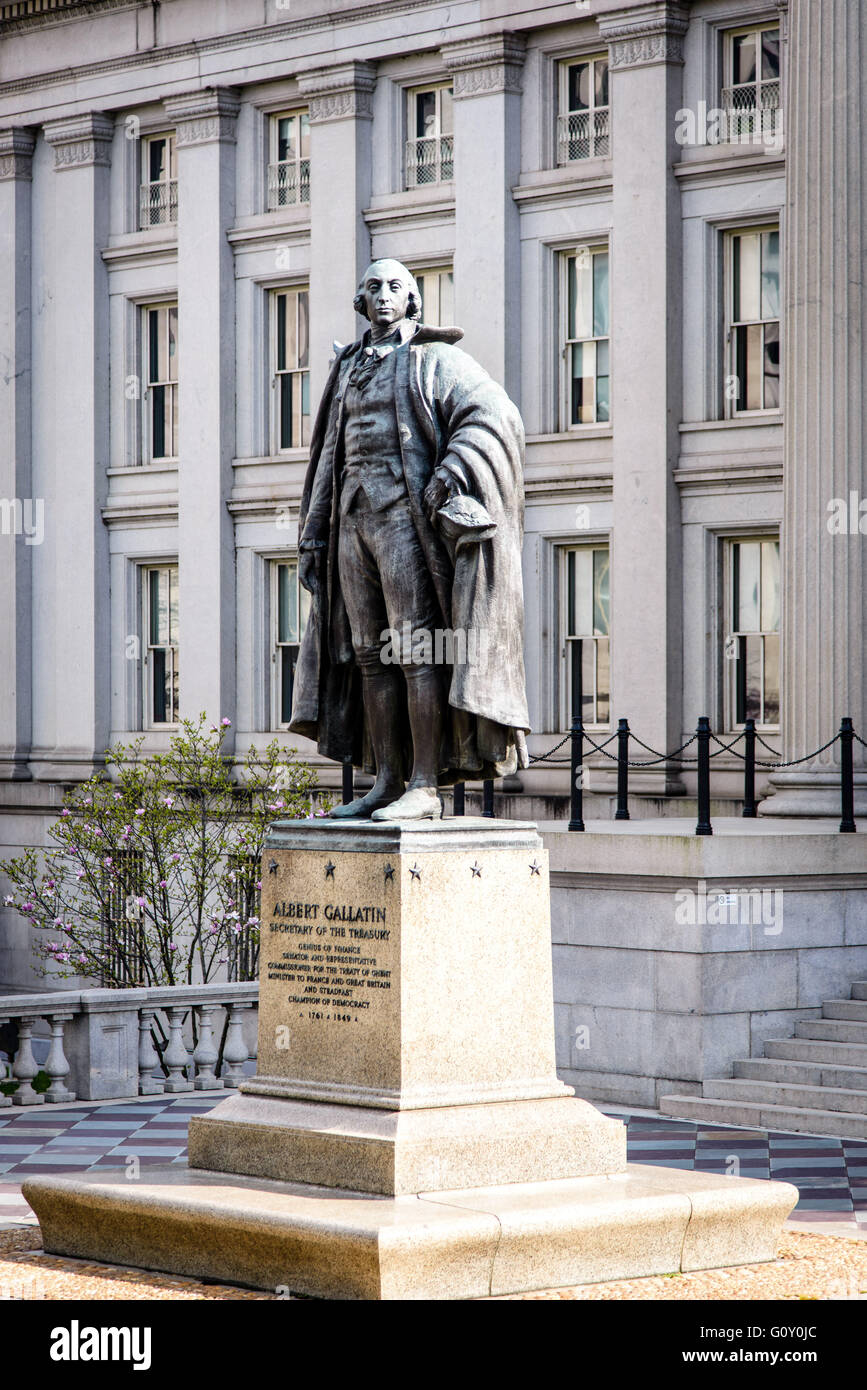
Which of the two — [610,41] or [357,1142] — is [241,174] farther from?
[357,1142]

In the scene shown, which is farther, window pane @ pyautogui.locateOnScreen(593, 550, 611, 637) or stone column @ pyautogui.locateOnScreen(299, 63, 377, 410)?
stone column @ pyautogui.locateOnScreen(299, 63, 377, 410)

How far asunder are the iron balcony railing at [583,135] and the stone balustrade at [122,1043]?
1344 cm

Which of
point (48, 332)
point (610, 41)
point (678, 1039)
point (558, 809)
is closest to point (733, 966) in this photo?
point (678, 1039)

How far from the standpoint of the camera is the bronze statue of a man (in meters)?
→ 11.1

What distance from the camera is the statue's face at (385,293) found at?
37.9 ft

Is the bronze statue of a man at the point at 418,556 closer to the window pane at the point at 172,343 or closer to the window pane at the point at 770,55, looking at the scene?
the window pane at the point at 770,55

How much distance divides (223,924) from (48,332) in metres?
14.4

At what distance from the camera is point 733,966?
17562mm

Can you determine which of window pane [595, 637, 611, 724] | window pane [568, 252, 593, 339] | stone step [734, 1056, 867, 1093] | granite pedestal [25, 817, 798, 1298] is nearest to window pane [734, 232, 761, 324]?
window pane [568, 252, 593, 339]

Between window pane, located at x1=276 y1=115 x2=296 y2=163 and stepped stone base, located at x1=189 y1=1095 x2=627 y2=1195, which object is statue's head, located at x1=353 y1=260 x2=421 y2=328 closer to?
stepped stone base, located at x1=189 y1=1095 x2=627 y2=1195

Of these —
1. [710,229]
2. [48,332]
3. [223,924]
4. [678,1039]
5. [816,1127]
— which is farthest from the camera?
[48,332]

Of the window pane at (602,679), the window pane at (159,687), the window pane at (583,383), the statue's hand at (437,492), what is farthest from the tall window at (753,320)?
the statue's hand at (437,492)

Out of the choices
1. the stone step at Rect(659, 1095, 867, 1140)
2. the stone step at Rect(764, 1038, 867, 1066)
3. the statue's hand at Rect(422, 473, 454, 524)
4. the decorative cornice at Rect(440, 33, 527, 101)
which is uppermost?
the decorative cornice at Rect(440, 33, 527, 101)

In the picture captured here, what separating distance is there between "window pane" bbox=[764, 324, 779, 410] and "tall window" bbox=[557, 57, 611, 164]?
130 inches
